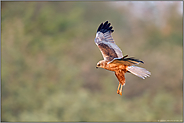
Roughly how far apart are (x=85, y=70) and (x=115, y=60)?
15481 mm

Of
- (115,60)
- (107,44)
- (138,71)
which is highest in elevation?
(107,44)

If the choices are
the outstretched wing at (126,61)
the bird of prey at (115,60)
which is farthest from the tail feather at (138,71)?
the outstretched wing at (126,61)

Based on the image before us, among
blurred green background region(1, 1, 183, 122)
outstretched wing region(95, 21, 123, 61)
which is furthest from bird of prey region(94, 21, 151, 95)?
blurred green background region(1, 1, 183, 122)

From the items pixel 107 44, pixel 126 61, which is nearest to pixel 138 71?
pixel 126 61

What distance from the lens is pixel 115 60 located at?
3547 millimetres

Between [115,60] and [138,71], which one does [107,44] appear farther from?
[115,60]

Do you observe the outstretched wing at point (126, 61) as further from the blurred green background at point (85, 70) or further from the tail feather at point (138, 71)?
the blurred green background at point (85, 70)

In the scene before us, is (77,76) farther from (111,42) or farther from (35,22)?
(111,42)

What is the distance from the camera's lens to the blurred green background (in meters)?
16.7

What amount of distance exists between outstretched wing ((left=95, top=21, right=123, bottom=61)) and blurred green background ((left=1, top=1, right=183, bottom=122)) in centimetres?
1103

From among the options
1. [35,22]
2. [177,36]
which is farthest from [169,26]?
[35,22]

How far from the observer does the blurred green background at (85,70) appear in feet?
54.8

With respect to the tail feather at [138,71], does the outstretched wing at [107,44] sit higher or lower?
higher

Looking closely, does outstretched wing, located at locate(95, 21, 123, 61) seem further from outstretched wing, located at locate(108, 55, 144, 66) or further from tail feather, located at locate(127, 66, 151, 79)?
outstretched wing, located at locate(108, 55, 144, 66)
